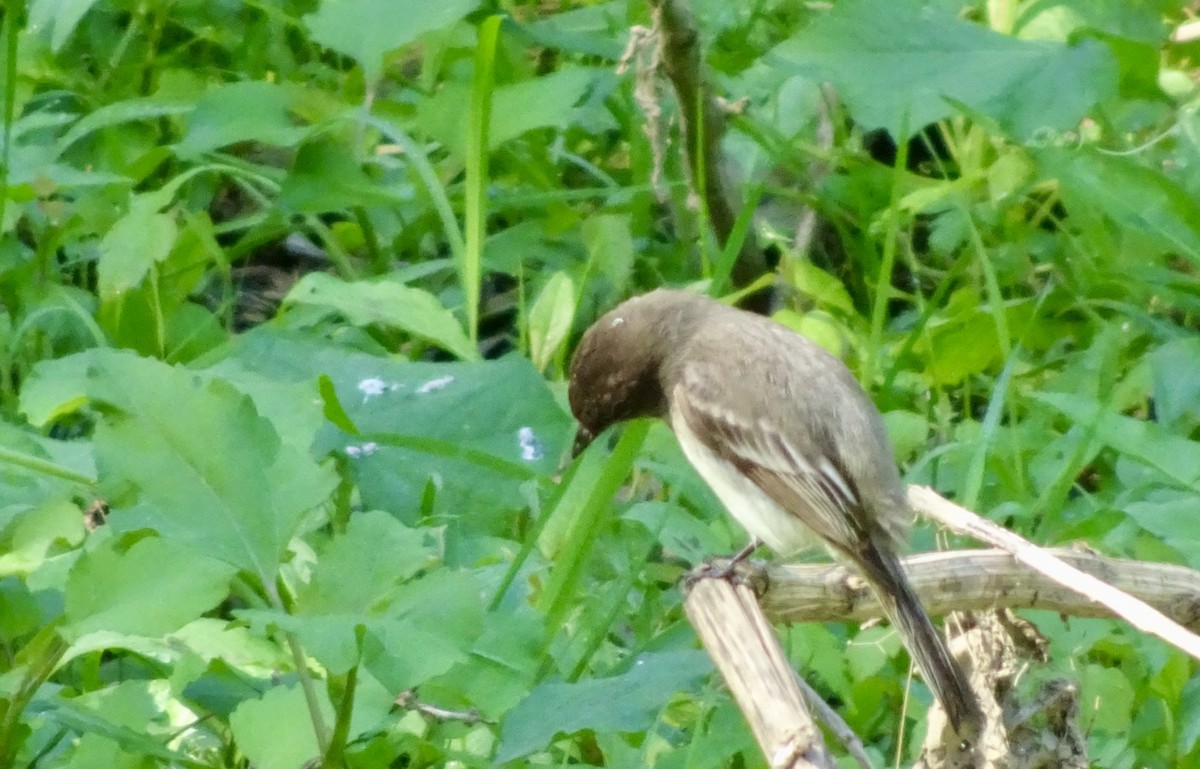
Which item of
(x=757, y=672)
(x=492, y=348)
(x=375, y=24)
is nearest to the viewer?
(x=757, y=672)

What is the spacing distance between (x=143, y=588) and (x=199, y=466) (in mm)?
173

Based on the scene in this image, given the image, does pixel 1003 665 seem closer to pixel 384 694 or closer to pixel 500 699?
pixel 500 699

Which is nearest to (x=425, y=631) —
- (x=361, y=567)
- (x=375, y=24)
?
(x=361, y=567)

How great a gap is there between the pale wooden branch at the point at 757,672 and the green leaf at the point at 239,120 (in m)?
2.27

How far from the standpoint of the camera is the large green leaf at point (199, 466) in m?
2.04

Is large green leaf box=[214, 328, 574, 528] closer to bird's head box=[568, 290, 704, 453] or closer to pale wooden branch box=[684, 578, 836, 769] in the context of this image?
bird's head box=[568, 290, 704, 453]

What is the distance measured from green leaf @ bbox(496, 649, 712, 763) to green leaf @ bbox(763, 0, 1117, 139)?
1463mm

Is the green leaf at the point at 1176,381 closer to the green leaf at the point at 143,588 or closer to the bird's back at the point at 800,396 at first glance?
the bird's back at the point at 800,396

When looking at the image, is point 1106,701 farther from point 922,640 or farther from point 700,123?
point 700,123

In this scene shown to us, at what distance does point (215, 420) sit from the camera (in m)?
2.05

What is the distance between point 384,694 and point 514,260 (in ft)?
7.57

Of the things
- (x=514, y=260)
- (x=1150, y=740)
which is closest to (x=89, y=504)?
(x=514, y=260)

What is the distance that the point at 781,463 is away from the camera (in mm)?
3061

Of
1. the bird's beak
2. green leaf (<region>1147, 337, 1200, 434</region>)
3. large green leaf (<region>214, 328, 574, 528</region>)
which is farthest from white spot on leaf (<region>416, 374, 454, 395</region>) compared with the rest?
green leaf (<region>1147, 337, 1200, 434</region>)
